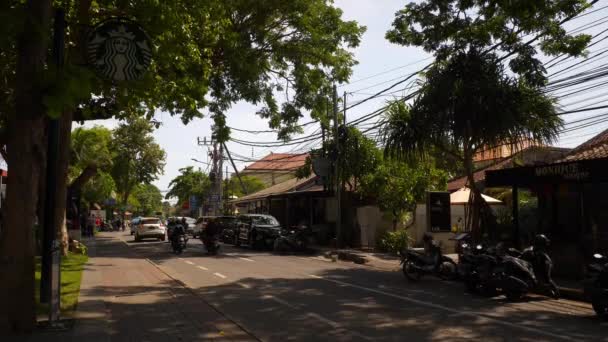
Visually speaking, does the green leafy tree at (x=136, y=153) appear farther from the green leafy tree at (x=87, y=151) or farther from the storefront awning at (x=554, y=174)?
the storefront awning at (x=554, y=174)

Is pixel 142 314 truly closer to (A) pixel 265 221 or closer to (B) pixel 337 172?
(B) pixel 337 172

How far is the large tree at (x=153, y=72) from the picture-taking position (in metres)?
7.14

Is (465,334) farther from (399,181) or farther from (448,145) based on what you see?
(399,181)

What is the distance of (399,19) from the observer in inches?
663

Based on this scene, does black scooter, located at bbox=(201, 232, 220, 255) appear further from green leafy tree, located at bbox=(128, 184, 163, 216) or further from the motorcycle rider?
green leafy tree, located at bbox=(128, 184, 163, 216)

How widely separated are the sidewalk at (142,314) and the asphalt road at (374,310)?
0.41 m

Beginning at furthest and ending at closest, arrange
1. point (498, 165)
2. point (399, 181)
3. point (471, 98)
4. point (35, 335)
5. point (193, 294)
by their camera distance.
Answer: point (498, 165)
point (399, 181)
point (471, 98)
point (193, 294)
point (35, 335)

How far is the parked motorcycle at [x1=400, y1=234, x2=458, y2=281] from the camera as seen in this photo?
1457 cm

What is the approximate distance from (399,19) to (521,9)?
730cm

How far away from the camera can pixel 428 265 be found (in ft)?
47.9

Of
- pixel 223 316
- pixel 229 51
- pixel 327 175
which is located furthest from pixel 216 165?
pixel 223 316

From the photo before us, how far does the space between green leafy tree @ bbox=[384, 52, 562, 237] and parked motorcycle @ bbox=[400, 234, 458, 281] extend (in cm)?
269

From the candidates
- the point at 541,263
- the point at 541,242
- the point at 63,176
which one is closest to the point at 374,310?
the point at 541,263

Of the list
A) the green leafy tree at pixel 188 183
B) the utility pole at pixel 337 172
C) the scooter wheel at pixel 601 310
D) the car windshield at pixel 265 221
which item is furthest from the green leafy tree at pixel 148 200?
the scooter wheel at pixel 601 310
